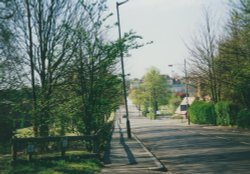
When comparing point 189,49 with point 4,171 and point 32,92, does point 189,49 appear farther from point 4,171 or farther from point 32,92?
point 4,171

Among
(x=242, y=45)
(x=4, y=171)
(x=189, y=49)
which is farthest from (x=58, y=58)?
(x=189, y=49)

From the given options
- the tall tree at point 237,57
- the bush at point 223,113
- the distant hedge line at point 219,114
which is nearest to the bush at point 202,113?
the distant hedge line at point 219,114

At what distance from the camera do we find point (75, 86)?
68.6 feet

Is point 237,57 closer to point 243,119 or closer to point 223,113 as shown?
point 243,119

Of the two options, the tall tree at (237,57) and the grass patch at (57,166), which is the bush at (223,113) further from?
the grass patch at (57,166)

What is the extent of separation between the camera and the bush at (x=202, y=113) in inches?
1906

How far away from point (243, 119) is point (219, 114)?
25.8ft

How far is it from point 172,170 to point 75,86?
8.73 m

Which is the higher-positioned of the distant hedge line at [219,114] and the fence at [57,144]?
the distant hedge line at [219,114]

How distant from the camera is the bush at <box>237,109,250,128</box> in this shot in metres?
35.9

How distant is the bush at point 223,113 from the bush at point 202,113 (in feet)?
8.32

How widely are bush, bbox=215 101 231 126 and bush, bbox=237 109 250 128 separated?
3.72 meters

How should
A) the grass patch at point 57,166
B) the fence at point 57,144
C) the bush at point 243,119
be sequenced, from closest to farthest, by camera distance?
the grass patch at point 57,166 < the fence at point 57,144 < the bush at point 243,119

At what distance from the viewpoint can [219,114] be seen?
4438 cm
